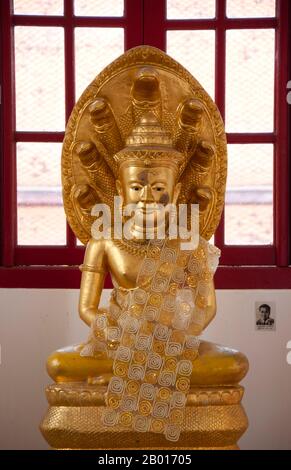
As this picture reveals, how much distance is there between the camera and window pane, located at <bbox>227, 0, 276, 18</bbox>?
4426 millimetres

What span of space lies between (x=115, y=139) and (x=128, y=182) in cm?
25

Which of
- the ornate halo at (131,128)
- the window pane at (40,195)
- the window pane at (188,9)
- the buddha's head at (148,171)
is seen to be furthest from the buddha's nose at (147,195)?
the window pane at (188,9)

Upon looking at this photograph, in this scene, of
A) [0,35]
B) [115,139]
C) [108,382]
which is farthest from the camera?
[0,35]

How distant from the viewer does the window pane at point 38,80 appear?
4.46 metres

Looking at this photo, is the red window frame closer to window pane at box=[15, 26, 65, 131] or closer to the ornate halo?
window pane at box=[15, 26, 65, 131]

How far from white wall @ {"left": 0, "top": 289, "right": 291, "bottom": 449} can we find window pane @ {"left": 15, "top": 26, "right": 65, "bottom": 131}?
813mm

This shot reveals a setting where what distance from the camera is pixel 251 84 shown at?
4461mm

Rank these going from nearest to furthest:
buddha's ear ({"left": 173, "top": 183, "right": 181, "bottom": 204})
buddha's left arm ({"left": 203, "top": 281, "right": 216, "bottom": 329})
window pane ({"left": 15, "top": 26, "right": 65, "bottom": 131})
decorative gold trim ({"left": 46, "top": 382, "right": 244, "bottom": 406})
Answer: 1. decorative gold trim ({"left": 46, "top": 382, "right": 244, "bottom": 406})
2. buddha's left arm ({"left": 203, "top": 281, "right": 216, "bottom": 329})
3. buddha's ear ({"left": 173, "top": 183, "right": 181, "bottom": 204})
4. window pane ({"left": 15, "top": 26, "right": 65, "bottom": 131})

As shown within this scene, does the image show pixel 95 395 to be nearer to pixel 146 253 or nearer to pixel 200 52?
pixel 146 253

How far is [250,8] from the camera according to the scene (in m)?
4.43

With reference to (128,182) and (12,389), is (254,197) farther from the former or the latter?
(12,389)

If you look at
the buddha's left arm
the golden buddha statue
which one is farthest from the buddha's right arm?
the buddha's left arm

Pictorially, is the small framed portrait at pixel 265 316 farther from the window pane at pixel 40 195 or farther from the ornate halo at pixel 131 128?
the window pane at pixel 40 195
